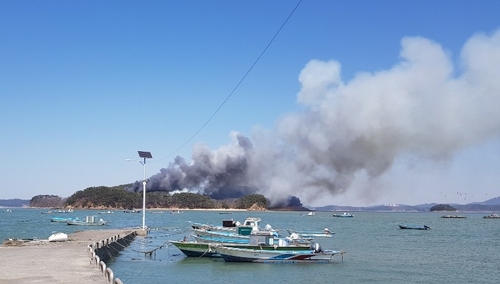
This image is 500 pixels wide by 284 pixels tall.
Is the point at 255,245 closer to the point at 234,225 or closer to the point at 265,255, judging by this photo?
the point at 265,255

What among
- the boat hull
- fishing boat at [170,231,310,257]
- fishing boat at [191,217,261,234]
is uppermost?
fishing boat at [191,217,261,234]

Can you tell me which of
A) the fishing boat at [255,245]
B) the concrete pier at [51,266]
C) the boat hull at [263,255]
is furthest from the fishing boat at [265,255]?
the concrete pier at [51,266]

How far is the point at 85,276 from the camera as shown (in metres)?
22.0

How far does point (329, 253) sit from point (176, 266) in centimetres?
1158

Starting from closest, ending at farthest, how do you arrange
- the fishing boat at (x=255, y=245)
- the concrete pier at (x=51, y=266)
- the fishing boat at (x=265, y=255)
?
the concrete pier at (x=51, y=266) < the fishing boat at (x=265, y=255) < the fishing boat at (x=255, y=245)

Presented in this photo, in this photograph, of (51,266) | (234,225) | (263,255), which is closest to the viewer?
(51,266)

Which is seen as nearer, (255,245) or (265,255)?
(265,255)

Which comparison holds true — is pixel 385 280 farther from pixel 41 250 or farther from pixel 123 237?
pixel 123 237

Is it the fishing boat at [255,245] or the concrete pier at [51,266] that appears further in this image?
the fishing boat at [255,245]

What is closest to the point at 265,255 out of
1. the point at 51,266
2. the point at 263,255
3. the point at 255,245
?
the point at 263,255

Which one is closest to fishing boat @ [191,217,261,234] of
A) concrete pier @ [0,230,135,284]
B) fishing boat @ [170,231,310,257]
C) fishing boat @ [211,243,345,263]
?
fishing boat @ [170,231,310,257]

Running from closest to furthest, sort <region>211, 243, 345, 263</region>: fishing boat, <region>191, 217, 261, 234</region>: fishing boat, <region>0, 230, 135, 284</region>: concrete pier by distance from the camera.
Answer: <region>0, 230, 135, 284</region>: concrete pier < <region>211, 243, 345, 263</region>: fishing boat < <region>191, 217, 261, 234</region>: fishing boat

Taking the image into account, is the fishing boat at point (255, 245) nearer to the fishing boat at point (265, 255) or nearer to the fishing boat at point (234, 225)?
the fishing boat at point (265, 255)

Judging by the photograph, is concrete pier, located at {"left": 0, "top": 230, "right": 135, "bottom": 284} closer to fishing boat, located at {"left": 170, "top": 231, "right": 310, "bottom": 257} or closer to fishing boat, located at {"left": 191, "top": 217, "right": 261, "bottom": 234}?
fishing boat, located at {"left": 170, "top": 231, "right": 310, "bottom": 257}
